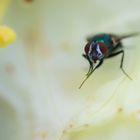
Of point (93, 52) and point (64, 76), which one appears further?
point (64, 76)

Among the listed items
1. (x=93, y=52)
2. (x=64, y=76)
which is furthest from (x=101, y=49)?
(x=64, y=76)

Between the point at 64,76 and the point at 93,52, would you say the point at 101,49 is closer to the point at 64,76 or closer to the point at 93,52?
the point at 93,52

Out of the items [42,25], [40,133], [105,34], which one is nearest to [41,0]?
[42,25]
